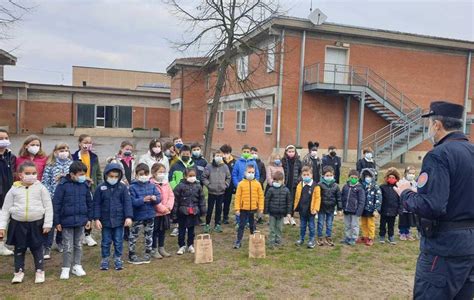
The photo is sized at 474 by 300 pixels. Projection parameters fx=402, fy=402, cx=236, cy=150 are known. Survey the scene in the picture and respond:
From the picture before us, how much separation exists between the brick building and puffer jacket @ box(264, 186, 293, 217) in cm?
1230

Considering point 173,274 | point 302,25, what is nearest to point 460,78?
point 302,25

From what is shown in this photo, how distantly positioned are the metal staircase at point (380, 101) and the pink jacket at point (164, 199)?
1442 cm

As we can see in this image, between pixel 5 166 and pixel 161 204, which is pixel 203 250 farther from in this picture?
pixel 5 166

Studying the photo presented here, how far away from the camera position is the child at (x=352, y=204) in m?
7.88

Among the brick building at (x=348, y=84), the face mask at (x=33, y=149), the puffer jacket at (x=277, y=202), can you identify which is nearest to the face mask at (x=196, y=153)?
the puffer jacket at (x=277, y=202)

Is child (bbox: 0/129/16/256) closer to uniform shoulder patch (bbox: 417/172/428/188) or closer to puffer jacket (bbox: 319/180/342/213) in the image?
puffer jacket (bbox: 319/180/342/213)

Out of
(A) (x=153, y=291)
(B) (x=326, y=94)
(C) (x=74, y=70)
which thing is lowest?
(A) (x=153, y=291)

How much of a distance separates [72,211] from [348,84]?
17.4 metres

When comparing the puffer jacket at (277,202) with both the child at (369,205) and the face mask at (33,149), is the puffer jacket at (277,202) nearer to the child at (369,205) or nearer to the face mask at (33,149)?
the child at (369,205)

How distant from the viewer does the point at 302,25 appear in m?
20.3

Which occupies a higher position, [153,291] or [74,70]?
[74,70]

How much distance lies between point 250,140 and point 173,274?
18813mm

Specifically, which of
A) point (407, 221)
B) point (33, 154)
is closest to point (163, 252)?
point (33, 154)

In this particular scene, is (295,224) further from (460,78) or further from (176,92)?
(176,92)
